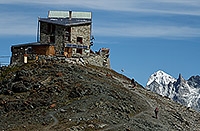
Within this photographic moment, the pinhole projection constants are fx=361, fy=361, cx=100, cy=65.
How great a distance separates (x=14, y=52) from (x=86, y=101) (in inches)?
1333

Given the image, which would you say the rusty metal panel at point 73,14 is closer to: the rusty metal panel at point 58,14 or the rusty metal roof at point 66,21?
the rusty metal panel at point 58,14

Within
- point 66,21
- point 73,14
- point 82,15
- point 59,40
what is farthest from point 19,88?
point 82,15

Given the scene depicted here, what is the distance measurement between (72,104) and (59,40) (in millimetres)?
31755

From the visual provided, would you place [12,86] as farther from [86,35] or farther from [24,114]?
[86,35]

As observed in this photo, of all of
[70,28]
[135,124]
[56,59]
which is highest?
[70,28]

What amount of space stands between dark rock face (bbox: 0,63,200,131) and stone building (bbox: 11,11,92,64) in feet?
41.4

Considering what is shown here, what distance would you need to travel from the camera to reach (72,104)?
50125 millimetres

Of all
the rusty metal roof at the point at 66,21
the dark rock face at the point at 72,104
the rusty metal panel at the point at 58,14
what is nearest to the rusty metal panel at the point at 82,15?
the rusty metal roof at the point at 66,21

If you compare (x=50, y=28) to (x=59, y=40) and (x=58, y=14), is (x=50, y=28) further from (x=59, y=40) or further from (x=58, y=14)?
(x=58, y=14)

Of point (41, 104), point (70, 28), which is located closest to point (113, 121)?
point (41, 104)

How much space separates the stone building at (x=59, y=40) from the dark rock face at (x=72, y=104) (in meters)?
12.6

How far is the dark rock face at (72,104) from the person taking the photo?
45312 mm

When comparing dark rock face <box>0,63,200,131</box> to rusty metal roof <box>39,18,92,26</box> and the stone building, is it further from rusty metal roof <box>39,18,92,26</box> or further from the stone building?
rusty metal roof <box>39,18,92,26</box>

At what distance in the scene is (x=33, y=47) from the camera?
7862 cm
